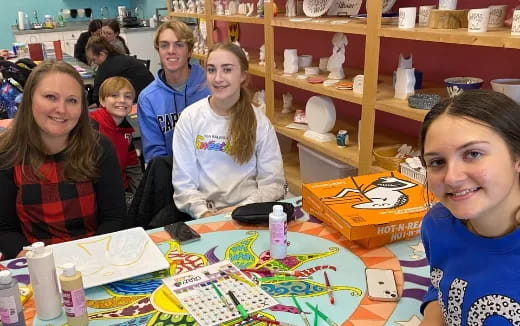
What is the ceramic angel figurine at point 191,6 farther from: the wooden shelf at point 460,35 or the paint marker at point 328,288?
the paint marker at point 328,288

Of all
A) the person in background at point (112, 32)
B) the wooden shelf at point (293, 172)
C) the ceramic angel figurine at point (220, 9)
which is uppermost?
the ceramic angel figurine at point (220, 9)

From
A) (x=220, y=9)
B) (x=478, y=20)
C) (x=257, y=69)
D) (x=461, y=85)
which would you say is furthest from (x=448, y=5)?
(x=220, y=9)

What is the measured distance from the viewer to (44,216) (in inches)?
65.3

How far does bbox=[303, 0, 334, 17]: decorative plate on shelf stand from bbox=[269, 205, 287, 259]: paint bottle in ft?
6.01

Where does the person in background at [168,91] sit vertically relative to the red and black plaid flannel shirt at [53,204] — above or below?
above

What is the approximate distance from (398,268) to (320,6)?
1.98 meters

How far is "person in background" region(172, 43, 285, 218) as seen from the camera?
6.47ft

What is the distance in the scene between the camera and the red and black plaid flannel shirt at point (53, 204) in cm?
163

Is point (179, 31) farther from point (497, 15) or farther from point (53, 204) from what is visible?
point (497, 15)

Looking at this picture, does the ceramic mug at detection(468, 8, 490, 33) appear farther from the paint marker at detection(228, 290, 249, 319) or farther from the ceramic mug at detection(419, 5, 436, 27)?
the paint marker at detection(228, 290, 249, 319)

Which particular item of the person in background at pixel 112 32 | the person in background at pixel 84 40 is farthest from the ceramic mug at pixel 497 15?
the person in background at pixel 84 40

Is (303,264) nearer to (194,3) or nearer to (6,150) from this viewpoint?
(6,150)

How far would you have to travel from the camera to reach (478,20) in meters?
1.87

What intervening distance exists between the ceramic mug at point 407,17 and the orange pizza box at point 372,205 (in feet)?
2.66
